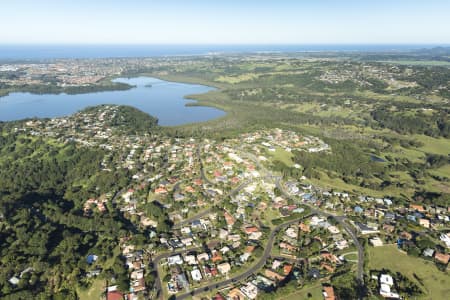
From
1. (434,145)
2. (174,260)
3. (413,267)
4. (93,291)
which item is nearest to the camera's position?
(93,291)

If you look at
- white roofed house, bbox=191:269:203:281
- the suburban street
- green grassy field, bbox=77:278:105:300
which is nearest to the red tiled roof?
green grassy field, bbox=77:278:105:300

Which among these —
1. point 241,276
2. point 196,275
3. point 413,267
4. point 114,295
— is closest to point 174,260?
point 196,275

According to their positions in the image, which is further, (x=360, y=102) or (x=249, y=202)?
(x=360, y=102)

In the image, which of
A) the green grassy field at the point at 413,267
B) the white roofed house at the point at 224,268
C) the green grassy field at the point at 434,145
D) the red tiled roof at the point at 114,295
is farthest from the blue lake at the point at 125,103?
the green grassy field at the point at 413,267

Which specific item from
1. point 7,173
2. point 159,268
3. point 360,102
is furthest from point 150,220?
point 360,102

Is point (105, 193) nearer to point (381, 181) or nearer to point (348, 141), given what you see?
point (381, 181)

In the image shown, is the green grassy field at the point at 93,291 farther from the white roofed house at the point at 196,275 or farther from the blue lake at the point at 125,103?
the blue lake at the point at 125,103

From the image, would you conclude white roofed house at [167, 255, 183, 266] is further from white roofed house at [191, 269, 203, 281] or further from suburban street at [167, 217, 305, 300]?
white roofed house at [191, 269, 203, 281]

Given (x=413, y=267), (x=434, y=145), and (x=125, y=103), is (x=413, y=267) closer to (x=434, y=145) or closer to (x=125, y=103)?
(x=434, y=145)
